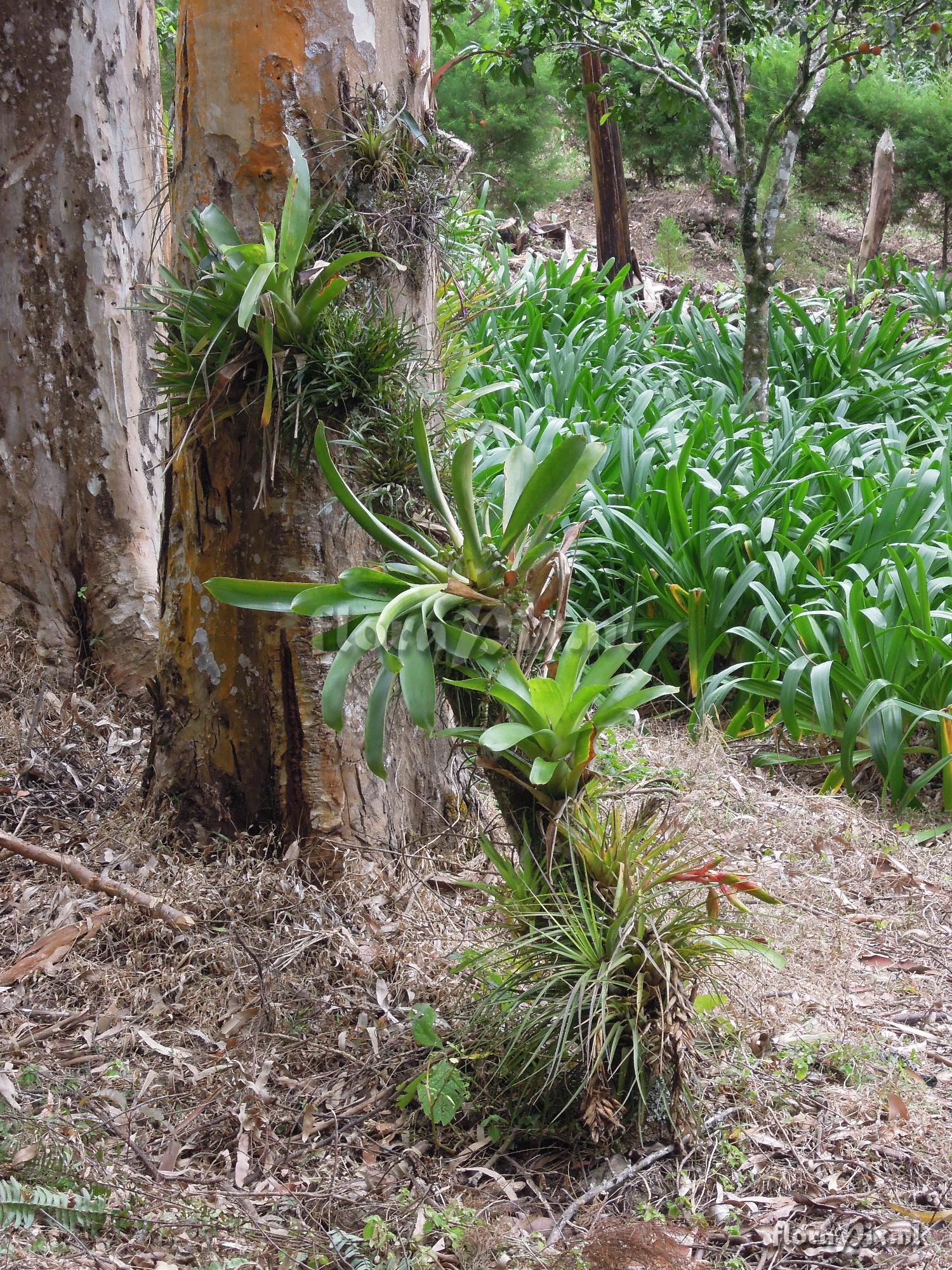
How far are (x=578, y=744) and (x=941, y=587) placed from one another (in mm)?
2525

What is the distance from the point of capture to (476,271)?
242 inches

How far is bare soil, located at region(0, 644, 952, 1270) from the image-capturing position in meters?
1.76

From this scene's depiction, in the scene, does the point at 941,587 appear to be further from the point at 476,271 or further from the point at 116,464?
the point at 476,271

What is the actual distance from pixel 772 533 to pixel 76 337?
2780mm

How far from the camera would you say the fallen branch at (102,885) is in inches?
97.7

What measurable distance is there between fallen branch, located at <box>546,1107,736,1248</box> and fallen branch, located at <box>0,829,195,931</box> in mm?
1122

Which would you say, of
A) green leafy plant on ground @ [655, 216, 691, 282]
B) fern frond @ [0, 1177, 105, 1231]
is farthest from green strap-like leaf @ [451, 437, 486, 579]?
green leafy plant on ground @ [655, 216, 691, 282]

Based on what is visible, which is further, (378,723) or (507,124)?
(507,124)

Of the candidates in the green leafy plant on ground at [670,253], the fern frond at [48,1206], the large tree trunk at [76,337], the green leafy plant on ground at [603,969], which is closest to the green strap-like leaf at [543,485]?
the green leafy plant on ground at [603,969]

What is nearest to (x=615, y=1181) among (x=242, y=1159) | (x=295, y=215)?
(x=242, y=1159)

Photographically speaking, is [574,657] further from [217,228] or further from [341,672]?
[217,228]

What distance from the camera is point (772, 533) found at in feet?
13.8

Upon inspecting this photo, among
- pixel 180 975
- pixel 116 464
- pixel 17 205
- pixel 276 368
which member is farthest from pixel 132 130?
pixel 180 975

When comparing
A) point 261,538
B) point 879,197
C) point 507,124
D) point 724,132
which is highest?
point 507,124
